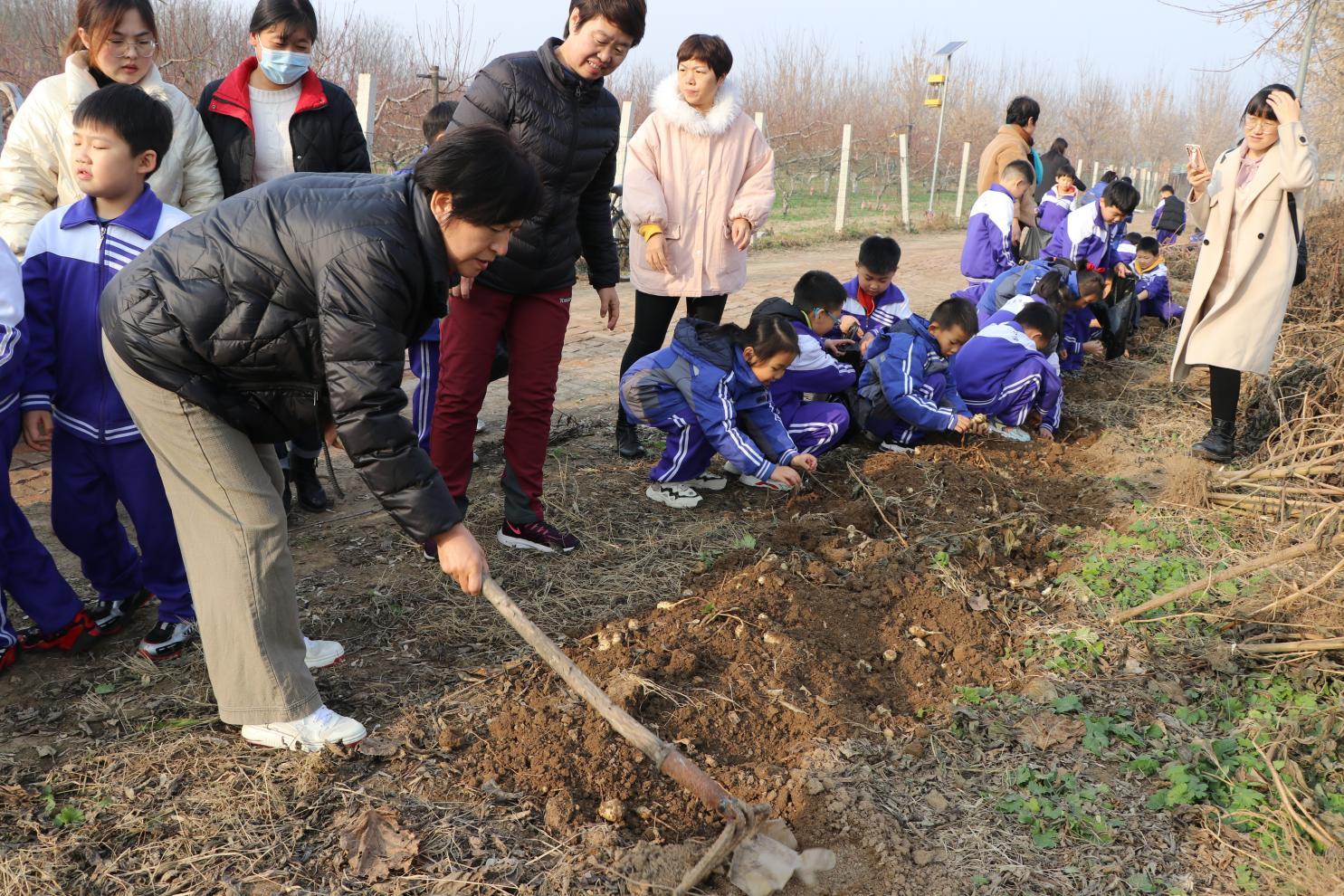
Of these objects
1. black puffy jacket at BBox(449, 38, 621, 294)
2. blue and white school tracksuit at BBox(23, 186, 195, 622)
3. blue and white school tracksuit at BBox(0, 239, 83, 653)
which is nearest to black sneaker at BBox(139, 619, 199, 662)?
blue and white school tracksuit at BBox(23, 186, 195, 622)

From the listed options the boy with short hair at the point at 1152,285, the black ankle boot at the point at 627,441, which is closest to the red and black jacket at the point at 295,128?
the black ankle boot at the point at 627,441

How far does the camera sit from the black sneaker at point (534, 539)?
3.74 meters

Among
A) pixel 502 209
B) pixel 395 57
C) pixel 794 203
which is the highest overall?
pixel 395 57

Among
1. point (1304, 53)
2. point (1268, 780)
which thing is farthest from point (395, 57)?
point (1268, 780)

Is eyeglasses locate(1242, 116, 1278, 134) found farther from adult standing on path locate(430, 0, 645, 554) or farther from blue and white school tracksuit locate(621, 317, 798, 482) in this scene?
adult standing on path locate(430, 0, 645, 554)

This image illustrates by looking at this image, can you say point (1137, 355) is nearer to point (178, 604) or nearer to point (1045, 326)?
point (1045, 326)

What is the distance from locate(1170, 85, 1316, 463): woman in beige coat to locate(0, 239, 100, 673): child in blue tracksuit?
15.9ft

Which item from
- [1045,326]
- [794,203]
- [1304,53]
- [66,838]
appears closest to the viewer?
[66,838]

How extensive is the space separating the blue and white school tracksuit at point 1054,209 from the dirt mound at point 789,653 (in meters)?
4.49

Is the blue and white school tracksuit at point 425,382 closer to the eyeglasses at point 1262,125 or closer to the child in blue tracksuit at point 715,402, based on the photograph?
the child in blue tracksuit at point 715,402

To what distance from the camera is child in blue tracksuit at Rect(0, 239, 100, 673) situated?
257cm

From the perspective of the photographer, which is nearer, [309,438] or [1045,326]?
[309,438]

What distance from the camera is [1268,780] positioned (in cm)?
260

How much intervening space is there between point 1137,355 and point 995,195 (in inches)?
78.3
